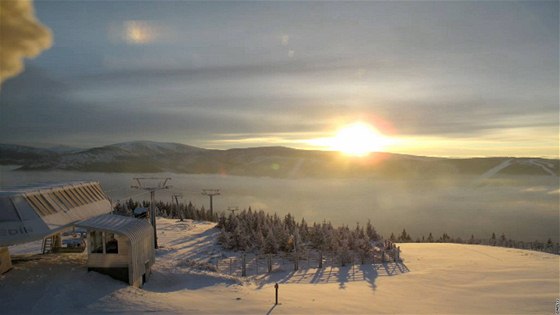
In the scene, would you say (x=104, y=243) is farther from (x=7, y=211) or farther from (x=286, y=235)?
(x=286, y=235)

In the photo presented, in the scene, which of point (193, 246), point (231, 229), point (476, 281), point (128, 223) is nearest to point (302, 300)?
point (128, 223)

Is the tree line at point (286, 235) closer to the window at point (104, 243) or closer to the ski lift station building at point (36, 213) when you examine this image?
the ski lift station building at point (36, 213)

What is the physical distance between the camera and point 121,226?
19266 mm

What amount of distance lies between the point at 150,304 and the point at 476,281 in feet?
50.0

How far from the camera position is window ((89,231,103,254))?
18.6 metres

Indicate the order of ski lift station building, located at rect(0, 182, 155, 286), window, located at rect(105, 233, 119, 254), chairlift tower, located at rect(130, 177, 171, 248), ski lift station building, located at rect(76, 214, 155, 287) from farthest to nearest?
1. chairlift tower, located at rect(130, 177, 171, 248)
2. window, located at rect(105, 233, 119, 254)
3. ski lift station building, located at rect(76, 214, 155, 287)
4. ski lift station building, located at rect(0, 182, 155, 286)

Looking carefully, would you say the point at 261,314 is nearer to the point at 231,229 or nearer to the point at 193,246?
the point at 193,246

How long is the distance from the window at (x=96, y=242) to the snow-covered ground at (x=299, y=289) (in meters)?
0.89

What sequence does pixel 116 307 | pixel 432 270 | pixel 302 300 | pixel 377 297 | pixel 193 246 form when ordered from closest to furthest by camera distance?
pixel 116 307 < pixel 302 300 < pixel 377 297 < pixel 432 270 < pixel 193 246

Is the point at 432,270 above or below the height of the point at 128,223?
below

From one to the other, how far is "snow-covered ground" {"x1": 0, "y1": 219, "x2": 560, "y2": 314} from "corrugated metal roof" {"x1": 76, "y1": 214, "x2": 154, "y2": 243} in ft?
5.73

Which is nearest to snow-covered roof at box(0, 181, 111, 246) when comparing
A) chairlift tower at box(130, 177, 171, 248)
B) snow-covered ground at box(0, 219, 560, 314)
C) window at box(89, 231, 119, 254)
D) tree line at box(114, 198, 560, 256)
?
window at box(89, 231, 119, 254)

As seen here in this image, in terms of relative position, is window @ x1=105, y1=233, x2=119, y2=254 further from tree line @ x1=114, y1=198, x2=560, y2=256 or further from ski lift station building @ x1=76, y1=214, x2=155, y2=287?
tree line @ x1=114, y1=198, x2=560, y2=256

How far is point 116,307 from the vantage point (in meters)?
15.2
